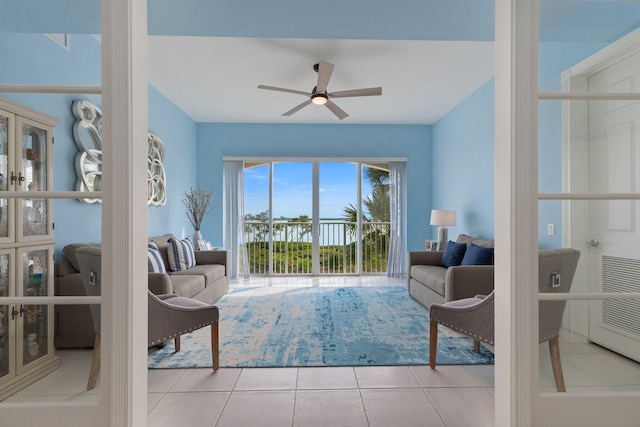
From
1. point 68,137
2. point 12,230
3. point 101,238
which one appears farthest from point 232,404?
point 68,137

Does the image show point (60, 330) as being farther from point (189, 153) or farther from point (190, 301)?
point (189, 153)

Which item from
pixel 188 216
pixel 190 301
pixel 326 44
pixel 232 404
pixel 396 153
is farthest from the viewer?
pixel 396 153

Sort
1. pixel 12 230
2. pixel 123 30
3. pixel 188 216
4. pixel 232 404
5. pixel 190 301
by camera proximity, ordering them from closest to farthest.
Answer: pixel 123 30, pixel 12 230, pixel 232 404, pixel 190 301, pixel 188 216

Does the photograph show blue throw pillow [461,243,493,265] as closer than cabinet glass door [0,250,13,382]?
No

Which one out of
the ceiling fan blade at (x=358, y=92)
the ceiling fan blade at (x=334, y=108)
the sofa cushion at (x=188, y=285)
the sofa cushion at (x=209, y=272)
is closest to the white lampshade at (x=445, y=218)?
the ceiling fan blade at (x=334, y=108)

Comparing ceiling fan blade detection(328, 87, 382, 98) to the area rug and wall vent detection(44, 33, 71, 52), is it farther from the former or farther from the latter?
wall vent detection(44, 33, 71, 52)

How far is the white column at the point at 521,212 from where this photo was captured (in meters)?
1.46

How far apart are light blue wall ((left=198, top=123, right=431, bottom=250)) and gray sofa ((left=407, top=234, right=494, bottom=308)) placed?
180 cm

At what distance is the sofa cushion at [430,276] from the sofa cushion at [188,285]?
2.66 metres

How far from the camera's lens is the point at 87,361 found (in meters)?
1.43

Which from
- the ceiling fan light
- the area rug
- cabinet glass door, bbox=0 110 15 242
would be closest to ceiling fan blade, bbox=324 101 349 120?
the ceiling fan light

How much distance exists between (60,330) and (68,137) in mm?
1296

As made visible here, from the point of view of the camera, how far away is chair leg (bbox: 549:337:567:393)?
1.50 meters

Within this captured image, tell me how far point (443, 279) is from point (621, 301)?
2.39 m
